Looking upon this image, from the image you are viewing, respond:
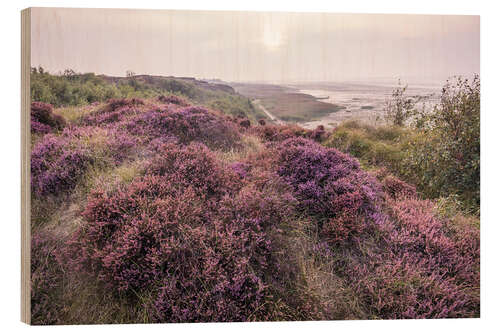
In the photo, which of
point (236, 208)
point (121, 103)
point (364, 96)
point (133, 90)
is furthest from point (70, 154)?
point (364, 96)

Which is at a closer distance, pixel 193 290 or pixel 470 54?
pixel 193 290

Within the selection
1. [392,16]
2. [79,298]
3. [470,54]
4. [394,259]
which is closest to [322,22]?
[392,16]

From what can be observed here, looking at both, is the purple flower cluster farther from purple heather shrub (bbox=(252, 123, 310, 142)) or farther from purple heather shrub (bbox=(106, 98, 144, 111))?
purple heather shrub (bbox=(252, 123, 310, 142))

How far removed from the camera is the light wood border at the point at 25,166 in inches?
138

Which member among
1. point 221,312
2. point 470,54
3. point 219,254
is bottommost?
point 221,312

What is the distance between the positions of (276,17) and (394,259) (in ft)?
10.1

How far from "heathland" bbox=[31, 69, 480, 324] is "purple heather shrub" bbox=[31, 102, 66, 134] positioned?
0.05 ft

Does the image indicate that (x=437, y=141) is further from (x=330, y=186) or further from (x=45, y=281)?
(x=45, y=281)

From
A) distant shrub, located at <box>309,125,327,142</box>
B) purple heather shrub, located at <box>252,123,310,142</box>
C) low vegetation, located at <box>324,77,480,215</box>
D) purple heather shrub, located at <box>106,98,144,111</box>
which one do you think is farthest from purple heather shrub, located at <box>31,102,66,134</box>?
low vegetation, located at <box>324,77,480,215</box>

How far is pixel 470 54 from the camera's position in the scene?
13.6 ft

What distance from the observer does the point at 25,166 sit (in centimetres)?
368

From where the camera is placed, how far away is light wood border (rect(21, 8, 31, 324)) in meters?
3.52

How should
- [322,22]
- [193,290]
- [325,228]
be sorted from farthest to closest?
[322,22] < [325,228] < [193,290]
